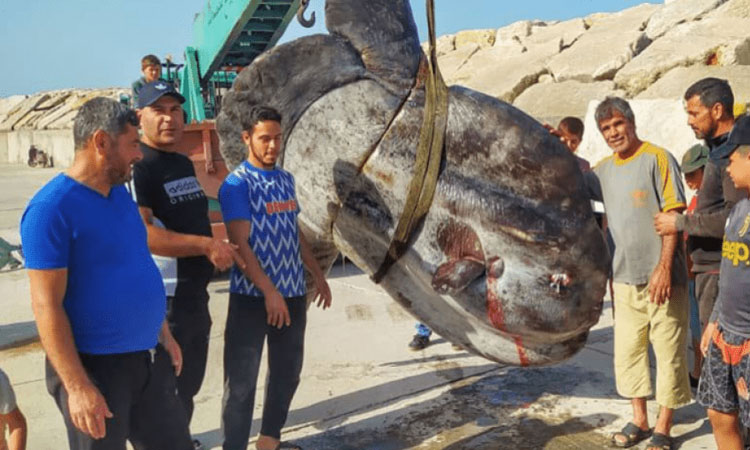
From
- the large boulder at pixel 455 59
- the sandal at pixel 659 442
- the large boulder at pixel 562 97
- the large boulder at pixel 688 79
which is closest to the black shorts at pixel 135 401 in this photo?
the sandal at pixel 659 442

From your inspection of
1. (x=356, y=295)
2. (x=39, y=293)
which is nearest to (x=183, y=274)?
(x=39, y=293)

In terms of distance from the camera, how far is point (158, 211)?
325 cm

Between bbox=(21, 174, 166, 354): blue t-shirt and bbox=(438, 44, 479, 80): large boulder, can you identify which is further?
bbox=(438, 44, 479, 80): large boulder

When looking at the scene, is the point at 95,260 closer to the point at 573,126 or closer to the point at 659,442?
the point at 659,442

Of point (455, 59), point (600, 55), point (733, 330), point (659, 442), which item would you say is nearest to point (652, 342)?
point (659, 442)

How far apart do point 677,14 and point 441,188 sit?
12.5m

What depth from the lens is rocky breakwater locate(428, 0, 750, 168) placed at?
25.4ft

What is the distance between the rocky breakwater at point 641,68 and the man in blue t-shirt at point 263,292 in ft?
16.3

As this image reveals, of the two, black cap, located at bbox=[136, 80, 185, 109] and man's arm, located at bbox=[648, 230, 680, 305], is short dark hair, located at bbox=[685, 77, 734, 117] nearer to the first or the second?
man's arm, located at bbox=[648, 230, 680, 305]

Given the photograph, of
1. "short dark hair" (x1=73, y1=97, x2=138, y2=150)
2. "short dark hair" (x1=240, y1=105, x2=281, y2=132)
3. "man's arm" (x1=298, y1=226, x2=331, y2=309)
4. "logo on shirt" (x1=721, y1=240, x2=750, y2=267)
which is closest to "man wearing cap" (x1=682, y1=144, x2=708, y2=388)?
"logo on shirt" (x1=721, y1=240, x2=750, y2=267)

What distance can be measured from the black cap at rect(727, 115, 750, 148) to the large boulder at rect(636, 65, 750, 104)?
567 cm

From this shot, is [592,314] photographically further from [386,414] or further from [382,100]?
[386,414]

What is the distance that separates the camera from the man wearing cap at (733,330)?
2818 millimetres

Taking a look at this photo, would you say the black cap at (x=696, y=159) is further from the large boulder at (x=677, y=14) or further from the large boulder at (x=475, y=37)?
the large boulder at (x=475, y=37)
